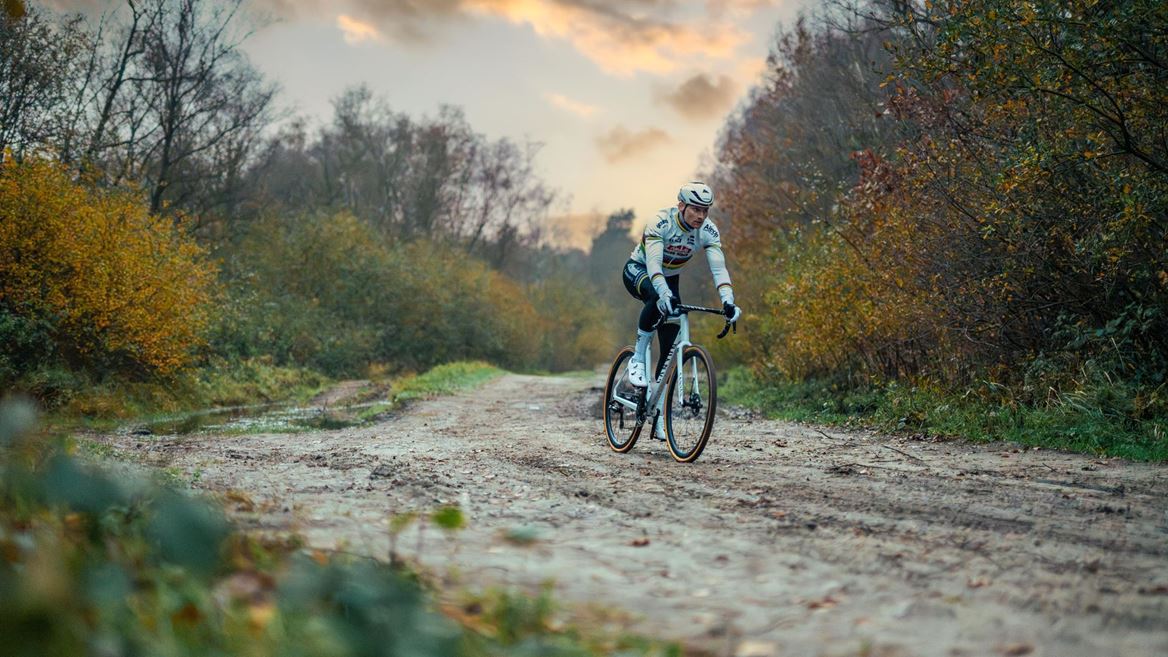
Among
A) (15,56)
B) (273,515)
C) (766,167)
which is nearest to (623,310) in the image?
(766,167)

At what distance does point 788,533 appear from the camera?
4676 mm

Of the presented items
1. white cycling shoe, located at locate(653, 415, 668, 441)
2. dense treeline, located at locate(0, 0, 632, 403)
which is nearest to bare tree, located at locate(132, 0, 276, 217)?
dense treeline, located at locate(0, 0, 632, 403)

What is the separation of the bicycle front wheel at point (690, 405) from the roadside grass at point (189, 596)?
16.0 feet

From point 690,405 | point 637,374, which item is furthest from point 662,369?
point 690,405

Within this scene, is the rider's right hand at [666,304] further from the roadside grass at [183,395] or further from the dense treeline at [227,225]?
the roadside grass at [183,395]

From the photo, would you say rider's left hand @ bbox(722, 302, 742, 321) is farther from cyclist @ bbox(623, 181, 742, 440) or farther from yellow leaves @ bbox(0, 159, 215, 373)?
yellow leaves @ bbox(0, 159, 215, 373)

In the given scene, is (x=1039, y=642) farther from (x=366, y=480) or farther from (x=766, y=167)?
(x=766, y=167)

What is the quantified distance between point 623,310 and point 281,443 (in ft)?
209

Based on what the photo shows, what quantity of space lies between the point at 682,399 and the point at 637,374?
2.66ft

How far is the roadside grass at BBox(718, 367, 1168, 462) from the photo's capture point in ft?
26.8

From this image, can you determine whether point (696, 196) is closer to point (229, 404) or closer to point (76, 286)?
point (76, 286)

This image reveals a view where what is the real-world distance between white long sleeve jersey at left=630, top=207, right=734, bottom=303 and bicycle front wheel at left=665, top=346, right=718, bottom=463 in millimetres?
755

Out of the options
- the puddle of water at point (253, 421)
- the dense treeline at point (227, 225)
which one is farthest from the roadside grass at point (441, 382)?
the dense treeline at point (227, 225)

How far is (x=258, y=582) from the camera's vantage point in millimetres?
2814
